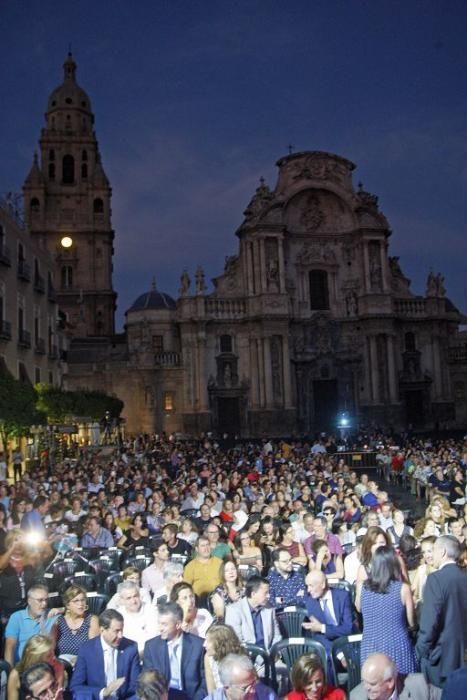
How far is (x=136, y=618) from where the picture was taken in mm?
6918

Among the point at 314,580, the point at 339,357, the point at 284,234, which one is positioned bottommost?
the point at 314,580

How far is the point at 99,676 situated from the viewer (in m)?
5.83

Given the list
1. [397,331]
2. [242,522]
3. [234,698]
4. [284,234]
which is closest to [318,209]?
[284,234]

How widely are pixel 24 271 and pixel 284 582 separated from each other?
29.9 m

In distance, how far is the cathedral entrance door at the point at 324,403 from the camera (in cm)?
4722

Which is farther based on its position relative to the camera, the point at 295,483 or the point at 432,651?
the point at 295,483

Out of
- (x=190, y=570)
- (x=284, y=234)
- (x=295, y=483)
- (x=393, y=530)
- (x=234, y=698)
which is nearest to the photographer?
(x=234, y=698)

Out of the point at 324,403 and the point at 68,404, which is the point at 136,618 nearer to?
the point at 68,404

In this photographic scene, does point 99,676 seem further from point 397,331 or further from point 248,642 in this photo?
point 397,331

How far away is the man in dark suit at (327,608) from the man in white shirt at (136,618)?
1.69 m

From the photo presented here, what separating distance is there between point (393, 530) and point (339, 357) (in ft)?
122

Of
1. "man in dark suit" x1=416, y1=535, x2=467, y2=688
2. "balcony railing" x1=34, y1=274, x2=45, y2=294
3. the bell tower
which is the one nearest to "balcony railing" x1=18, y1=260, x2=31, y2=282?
"balcony railing" x1=34, y1=274, x2=45, y2=294

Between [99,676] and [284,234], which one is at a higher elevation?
[284,234]

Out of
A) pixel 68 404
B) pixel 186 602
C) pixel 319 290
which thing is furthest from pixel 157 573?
pixel 319 290
